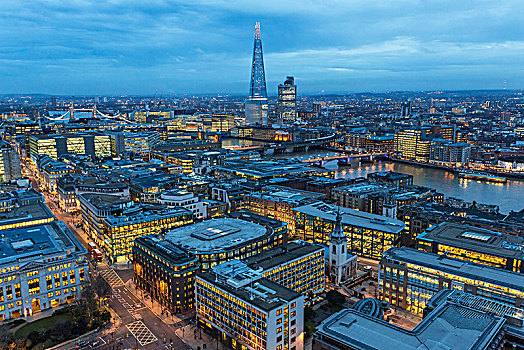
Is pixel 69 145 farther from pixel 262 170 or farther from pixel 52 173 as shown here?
pixel 262 170

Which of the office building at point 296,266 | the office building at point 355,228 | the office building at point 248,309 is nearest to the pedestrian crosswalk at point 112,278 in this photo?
the office building at point 248,309

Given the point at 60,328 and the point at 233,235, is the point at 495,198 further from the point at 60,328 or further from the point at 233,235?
the point at 60,328

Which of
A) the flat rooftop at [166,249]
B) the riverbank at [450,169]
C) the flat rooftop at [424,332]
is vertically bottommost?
the riverbank at [450,169]

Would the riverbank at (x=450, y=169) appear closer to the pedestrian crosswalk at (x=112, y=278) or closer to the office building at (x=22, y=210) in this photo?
the pedestrian crosswalk at (x=112, y=278)

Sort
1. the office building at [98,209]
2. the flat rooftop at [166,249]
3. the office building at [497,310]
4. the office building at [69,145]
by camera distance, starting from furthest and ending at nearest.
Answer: the office building at [69,145], the office building at [98,209], the flat rooftop at [166,249], the office building at [497,310]

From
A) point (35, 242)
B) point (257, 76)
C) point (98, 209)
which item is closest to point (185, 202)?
point (98, 209)

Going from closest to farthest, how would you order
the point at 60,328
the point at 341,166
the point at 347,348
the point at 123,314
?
1. the point at 347,348
2. the point at 60,328
3. the point at 123,314
4. the point at 341,166

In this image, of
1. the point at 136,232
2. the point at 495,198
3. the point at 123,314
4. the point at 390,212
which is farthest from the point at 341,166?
the point at 123,314
